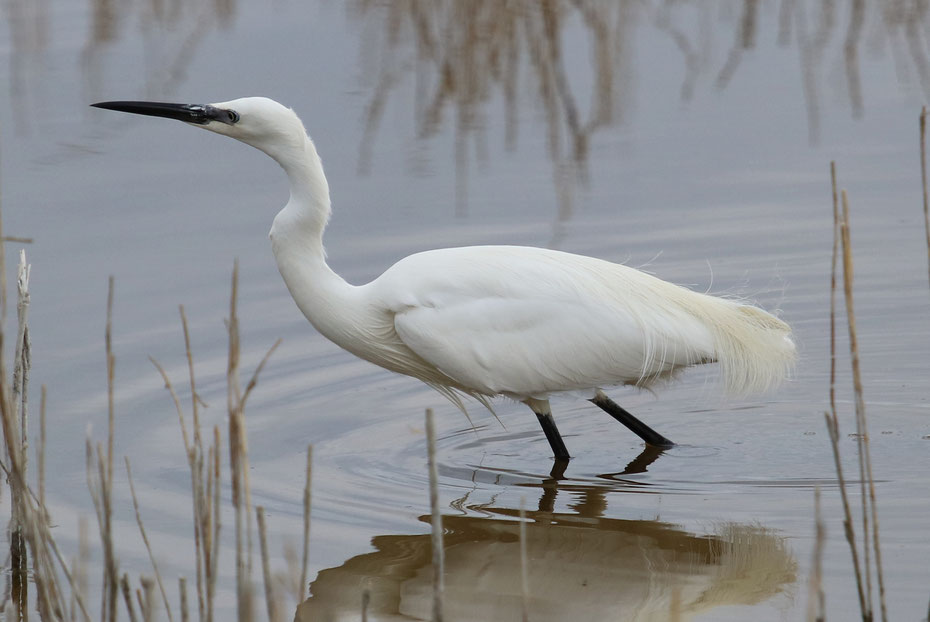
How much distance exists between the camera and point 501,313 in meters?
5.35

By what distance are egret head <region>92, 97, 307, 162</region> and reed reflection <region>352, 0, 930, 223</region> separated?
3.23 m

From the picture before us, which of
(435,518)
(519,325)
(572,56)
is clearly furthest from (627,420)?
(572,56)

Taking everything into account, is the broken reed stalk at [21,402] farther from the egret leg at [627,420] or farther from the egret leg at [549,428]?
the egret leg at [627,420]

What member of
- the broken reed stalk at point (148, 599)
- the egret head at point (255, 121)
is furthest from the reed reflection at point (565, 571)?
the egret head at point (255, 121)

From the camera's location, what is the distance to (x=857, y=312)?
23.0 ft

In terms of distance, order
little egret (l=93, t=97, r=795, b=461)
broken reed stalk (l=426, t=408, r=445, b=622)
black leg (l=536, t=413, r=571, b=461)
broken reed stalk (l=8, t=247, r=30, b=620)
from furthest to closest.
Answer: black leg (l=536, t=413, r=571, b=461), little egret (l=93, t=97, r=795, b=461), broken reed stalk (l=8, t=247, r=30, b=620), broken reed stalk (l=426, t=408, r=445, b=622)

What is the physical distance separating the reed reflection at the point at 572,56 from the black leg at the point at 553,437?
2924 millimetres

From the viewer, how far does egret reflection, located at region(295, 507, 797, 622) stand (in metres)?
4.35

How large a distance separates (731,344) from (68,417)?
286 centimetres

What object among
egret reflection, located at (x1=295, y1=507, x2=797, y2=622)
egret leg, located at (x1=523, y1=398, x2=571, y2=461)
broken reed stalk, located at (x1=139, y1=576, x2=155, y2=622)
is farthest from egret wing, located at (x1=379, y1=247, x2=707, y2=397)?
broken reed stalk, located at (x1=139, y1=576, x2=155, y2=622)

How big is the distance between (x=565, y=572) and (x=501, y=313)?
1149 mm

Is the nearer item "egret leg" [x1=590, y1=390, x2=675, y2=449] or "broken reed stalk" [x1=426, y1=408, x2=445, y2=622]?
"broken reed stalk" [x1=426, y1=408, x2=445, y2=622]

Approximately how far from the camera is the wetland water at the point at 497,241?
4840 millimetres

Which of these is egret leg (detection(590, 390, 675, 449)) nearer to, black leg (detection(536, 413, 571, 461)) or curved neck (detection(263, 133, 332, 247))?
black leg (detection(536, 413, 571, 461))
